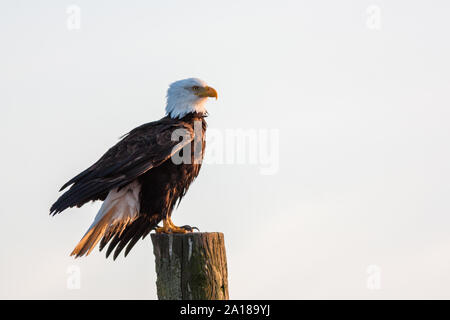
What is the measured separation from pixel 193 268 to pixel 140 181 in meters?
2.22

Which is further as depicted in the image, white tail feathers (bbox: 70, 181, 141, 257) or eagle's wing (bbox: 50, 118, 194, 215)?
white tail feathers (bbox: 70, 181, 141, 257)

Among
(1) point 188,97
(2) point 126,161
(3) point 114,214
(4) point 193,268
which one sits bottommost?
(4) point 193,268

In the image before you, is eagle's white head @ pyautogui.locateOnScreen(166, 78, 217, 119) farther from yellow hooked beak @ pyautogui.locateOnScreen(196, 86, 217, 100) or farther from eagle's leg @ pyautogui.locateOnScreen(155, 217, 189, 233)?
eagle's leg @ pyautogui.locateOnScreen(155, 217, 189, 233)

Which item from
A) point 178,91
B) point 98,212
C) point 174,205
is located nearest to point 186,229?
point 174,205

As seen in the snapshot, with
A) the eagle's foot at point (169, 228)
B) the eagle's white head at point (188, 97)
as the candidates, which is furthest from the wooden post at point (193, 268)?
the eagle's white head at point (188, 97)

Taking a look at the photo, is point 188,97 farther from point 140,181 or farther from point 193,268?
point 193,268

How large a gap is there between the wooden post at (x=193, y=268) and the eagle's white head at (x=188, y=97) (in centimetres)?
277

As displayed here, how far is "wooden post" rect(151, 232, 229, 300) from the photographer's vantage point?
213 inches

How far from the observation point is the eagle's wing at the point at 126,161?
6770 millimetres

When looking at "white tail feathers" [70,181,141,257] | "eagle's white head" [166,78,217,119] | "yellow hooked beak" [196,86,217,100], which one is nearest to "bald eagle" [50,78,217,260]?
"white tail feathers" [70,181,141,257]

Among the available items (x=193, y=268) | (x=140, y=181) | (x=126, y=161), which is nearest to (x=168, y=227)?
(x=140, y=181)

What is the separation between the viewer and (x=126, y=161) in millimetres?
7137

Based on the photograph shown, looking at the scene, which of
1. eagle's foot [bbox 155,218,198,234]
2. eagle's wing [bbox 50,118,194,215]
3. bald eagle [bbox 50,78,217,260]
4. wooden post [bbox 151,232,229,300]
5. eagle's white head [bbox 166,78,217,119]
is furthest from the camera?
eagle's white head [bbox 166,78,217,119]
